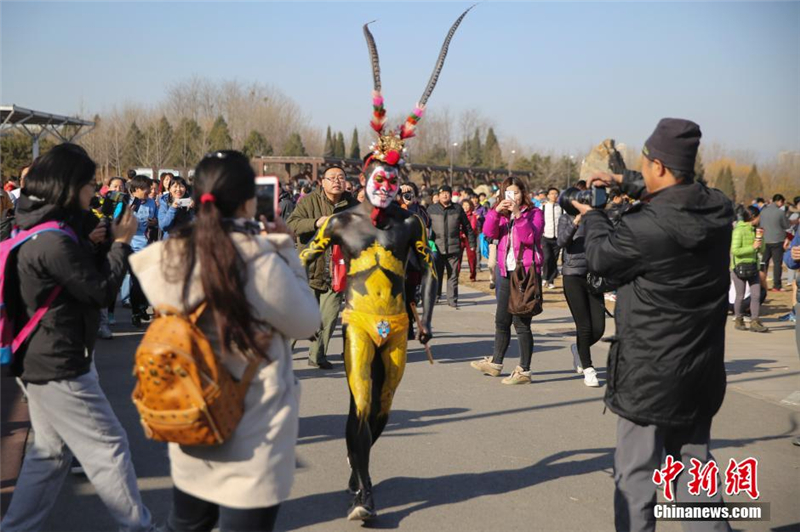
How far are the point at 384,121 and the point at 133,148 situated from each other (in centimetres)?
4937

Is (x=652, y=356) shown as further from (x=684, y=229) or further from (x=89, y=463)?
(x=89, y=463)

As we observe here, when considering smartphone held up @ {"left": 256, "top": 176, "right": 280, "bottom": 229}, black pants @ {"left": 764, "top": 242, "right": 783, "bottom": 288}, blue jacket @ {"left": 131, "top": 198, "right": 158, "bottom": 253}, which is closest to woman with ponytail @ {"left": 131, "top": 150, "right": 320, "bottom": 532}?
smartphone held up @ {"left": 256, "top": 176, "right": 280, "bottom": 229}

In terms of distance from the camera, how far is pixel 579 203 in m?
4.15

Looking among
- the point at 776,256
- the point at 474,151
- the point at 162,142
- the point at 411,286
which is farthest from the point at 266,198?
the point at 474,151

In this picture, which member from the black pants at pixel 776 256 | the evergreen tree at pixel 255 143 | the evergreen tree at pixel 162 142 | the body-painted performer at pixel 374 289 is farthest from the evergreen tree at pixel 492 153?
the body-painted performer at pixel 374 289

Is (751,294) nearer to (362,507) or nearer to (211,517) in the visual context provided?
(362,507)

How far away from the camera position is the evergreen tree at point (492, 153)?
277ft

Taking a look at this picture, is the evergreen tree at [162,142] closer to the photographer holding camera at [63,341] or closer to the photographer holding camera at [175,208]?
the photographer holding camera at [175,208]

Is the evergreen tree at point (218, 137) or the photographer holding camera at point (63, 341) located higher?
the evergreen tree at point (218, 137)

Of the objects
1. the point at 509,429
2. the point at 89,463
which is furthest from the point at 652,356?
the point at 509,429

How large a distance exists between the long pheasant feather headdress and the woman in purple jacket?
10.1ft

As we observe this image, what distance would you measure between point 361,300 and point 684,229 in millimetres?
2084

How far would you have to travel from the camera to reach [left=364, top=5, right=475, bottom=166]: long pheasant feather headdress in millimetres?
5273

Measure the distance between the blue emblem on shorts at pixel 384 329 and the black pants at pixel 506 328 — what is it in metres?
3.64
